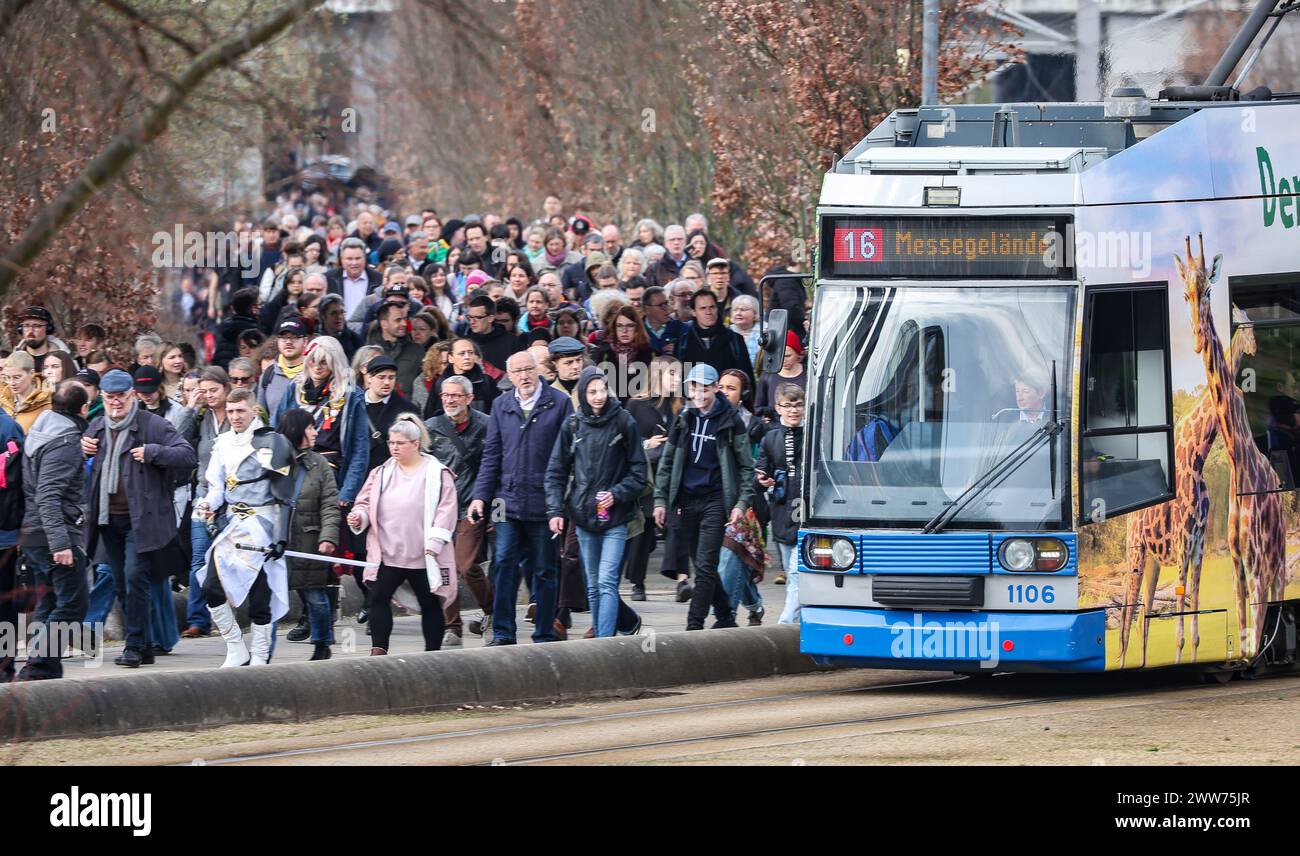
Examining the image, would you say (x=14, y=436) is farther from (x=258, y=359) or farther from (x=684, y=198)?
(x=684, y=198)

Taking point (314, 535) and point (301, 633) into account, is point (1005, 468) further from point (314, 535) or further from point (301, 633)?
point (301, 633)

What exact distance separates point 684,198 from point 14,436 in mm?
19461

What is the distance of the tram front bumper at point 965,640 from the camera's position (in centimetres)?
1277

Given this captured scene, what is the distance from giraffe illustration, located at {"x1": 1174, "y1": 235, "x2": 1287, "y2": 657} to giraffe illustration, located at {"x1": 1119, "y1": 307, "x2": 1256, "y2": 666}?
206 millimetres

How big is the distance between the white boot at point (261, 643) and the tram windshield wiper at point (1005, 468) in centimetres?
416

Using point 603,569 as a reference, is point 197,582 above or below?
below

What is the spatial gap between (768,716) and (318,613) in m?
3.39

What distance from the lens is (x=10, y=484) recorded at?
13.8 meters

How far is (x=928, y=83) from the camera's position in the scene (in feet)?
65.0

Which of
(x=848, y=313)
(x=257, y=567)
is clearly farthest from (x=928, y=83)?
(x=257, y=567)

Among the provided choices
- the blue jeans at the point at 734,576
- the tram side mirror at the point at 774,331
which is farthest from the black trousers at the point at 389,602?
the tram side mirror at the point at 774,331

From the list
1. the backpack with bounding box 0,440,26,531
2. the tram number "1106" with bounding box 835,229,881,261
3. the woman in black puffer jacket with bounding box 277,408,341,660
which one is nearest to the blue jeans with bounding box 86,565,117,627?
the woman in black puffer jacket with bounding box 277,408,341,660

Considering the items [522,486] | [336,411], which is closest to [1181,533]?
[522,486]

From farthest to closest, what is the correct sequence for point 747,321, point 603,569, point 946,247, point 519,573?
point 747,321, point 519,573, point 603,569, point 946,247
